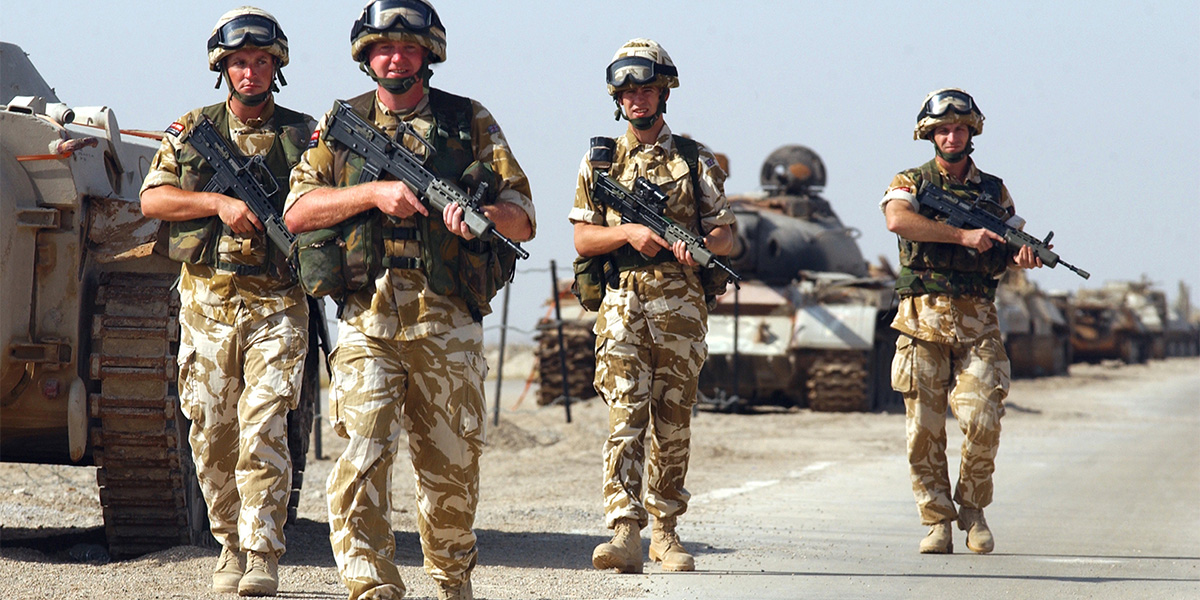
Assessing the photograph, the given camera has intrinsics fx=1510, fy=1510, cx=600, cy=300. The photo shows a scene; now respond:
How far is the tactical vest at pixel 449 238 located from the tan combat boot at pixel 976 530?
3410 millimetres

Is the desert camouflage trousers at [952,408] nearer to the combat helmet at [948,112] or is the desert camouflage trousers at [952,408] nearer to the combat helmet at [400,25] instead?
the combat helmet at [948,112]

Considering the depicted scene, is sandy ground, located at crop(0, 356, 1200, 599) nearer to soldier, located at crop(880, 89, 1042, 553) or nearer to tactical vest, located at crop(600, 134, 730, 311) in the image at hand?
soldier, located at crop(880, 89, 1042, 553)

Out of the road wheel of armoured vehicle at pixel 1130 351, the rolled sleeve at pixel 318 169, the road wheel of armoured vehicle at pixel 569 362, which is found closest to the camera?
the rolled sleeve at pixel 318 169

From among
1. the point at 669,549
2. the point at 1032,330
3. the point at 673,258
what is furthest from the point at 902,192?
the point at 1032,330

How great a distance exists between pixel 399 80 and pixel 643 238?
1.81 m

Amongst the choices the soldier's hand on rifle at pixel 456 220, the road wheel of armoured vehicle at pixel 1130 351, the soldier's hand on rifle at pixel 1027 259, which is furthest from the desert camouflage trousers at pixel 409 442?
the road wheel of armoured vehicle at pixel 1130 351

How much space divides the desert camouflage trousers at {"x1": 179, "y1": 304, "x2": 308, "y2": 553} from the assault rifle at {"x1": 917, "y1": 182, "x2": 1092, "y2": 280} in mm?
3303

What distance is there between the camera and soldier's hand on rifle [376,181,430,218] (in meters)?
4.55

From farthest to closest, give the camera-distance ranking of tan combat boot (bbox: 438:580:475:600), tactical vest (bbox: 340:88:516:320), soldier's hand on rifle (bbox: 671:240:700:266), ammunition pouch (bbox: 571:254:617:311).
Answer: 1. ammunition pouch (bbox: 571:254:617:311)
2. soldier's hand on rifle (bbox: 671:240:700:266)
3. tan combat boot (bbox: 438:580:475:600)
4. tactical vest (bbox: 340:88:516:320)

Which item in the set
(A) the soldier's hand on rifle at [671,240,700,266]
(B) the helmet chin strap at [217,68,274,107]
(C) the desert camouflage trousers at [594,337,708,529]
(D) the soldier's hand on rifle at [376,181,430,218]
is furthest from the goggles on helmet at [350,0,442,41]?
(C) the desert camouflage trousers at [594,337,708,529]

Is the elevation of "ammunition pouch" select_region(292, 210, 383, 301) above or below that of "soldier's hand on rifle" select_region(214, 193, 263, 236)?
below

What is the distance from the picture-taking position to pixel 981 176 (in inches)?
303

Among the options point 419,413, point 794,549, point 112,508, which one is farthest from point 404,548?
point 419,413

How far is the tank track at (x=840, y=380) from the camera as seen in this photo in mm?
18594
